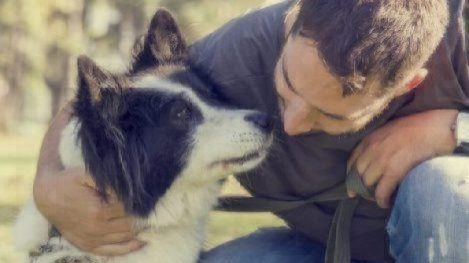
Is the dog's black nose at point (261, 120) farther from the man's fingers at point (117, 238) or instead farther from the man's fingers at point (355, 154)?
the man's fingers at point (117, 238)

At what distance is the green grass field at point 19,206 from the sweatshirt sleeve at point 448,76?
2.60 feet

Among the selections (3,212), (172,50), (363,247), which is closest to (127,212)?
(172,50)

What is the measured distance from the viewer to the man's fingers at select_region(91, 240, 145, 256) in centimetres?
267

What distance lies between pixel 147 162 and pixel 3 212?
12.9 feet

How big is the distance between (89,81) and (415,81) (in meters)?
0.92

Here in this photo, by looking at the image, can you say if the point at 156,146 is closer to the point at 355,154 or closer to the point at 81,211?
the point at 81,211

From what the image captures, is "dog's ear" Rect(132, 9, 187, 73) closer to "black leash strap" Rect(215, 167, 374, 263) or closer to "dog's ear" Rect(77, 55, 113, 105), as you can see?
"dog's ear" Rect(77, 55, 113, 105)

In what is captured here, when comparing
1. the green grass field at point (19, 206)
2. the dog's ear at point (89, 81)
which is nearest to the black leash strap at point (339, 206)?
the green grass field at point (19, 206)

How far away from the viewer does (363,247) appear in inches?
114

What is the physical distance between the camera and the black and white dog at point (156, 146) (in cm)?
257

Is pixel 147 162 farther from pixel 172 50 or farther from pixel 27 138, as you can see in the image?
pixel 27 138

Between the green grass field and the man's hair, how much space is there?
3.01 feet

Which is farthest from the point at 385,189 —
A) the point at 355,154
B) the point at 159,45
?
the point at 159,45

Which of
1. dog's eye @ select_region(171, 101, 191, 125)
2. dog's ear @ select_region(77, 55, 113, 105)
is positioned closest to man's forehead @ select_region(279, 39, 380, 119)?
dog's eye @ select_region(171, 101, 191, 125)
